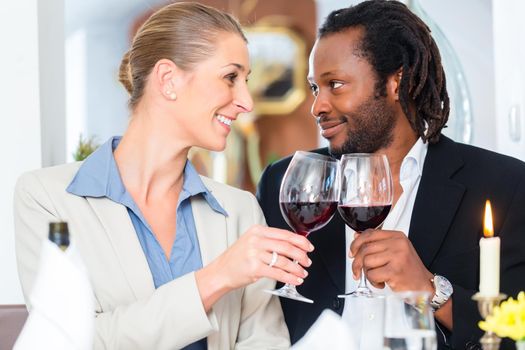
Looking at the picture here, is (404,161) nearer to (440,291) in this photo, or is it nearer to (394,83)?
(394,83)

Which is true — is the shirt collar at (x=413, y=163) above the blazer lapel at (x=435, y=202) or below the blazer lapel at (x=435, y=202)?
above

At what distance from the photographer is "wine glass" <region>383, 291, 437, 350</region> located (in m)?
1.15

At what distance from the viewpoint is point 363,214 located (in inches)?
67.1

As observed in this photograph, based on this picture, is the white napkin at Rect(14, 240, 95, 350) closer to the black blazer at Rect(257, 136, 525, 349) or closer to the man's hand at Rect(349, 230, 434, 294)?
the man's hand at Rect(349, 230, 434, 294)

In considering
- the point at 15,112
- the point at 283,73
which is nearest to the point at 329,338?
the point at 15,112

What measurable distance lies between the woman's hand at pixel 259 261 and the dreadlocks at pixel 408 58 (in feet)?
3.31

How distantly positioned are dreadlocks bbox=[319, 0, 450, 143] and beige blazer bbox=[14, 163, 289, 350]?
619 millimetres

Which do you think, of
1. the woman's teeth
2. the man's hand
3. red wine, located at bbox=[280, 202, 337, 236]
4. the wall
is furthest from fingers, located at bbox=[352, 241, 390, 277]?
the wall

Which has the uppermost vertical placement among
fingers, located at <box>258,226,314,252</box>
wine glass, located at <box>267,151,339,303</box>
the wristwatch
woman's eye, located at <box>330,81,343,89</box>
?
woman's eye, located at <box>330,81,343,89</box>

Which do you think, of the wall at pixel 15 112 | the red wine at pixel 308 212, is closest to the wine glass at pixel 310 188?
the red wine at pixel 308 212

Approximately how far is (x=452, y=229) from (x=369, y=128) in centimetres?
35

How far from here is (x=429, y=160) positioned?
245 centimetres

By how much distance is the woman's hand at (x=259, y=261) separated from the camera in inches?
61.0

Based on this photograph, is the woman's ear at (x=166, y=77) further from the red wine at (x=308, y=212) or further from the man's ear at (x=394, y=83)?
the man's ear at (x=394, y=83)
